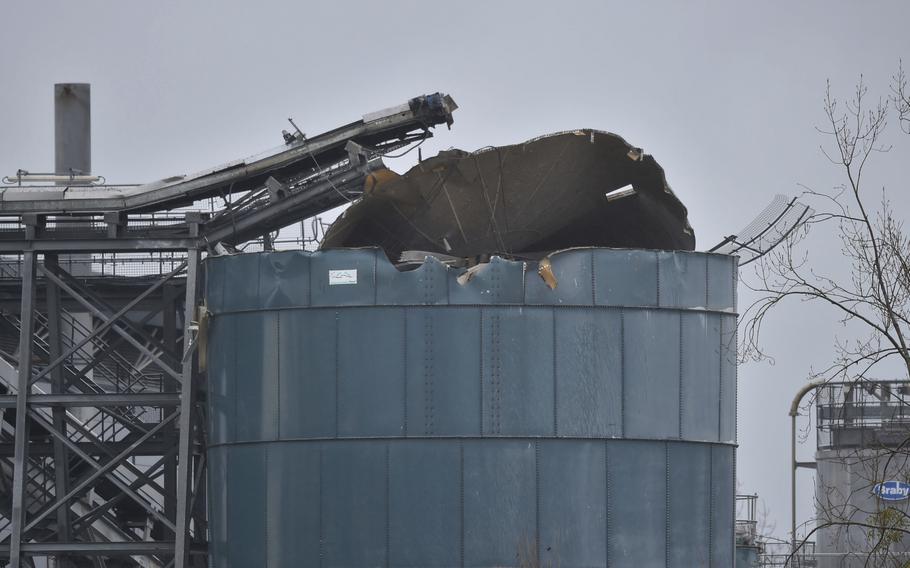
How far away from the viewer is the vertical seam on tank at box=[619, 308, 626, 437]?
124 feet

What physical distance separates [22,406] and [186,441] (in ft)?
14.2

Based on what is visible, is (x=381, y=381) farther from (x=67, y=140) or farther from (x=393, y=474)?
(x=67, y=140)

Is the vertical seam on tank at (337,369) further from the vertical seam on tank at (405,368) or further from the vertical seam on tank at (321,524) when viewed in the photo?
the vertical seam on tank at (405,368)

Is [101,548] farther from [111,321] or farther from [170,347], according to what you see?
[170,347]

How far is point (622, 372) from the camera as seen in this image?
38.1 meters

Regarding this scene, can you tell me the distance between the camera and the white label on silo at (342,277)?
38344mm

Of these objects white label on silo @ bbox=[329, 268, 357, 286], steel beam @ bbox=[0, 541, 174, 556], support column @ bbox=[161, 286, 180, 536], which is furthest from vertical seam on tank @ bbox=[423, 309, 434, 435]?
support column @ bbox=[161, 286, 180, 536]

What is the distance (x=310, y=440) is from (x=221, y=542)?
139 inches

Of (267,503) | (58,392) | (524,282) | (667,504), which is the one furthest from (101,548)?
(667,504)

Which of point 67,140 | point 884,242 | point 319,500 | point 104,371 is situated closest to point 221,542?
point 319,500

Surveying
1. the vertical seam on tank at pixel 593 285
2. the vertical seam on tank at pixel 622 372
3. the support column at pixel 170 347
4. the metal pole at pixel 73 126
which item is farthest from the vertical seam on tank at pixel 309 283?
the metal pole at pixel 73 126

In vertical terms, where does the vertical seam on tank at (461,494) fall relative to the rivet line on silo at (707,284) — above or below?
below

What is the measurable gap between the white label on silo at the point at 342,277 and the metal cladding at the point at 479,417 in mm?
65

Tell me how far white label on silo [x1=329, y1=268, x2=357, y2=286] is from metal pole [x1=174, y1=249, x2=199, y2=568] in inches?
160
